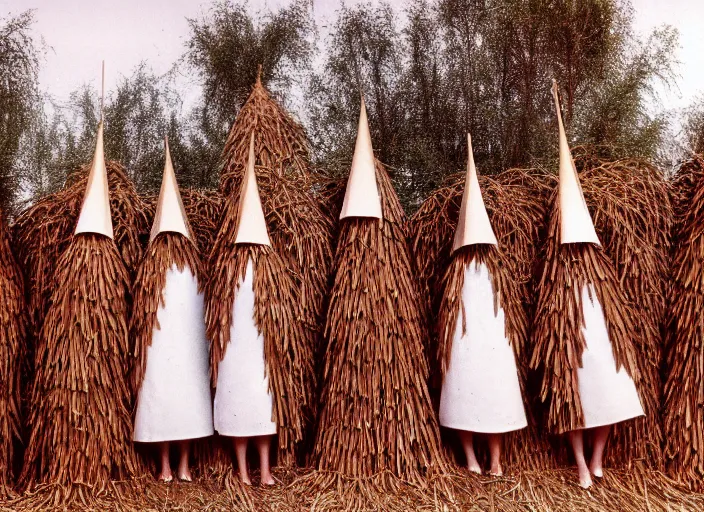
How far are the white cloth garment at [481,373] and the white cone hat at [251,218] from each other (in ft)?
3.18

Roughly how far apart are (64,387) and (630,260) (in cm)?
269

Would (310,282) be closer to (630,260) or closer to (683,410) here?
(630,260)

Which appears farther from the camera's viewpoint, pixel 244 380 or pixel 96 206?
pixel 96 206

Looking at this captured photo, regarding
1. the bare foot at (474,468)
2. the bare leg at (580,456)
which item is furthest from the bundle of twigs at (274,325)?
the bare leg at (580,456)

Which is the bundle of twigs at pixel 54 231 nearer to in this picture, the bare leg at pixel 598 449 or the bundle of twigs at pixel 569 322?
the bundle of twigs at pixel 569 322

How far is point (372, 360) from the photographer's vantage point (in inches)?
99.1

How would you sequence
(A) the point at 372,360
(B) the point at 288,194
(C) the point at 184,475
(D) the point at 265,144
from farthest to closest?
1. (D) the point at 265,144
2. (B) the point at 288,194
3. (C) the point at 184,475
4. (A) the point at 372,360

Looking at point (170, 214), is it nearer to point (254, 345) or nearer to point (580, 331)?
point (254, 345)

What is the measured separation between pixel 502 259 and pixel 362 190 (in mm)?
750

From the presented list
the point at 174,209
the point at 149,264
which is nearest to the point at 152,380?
the point at 149,264

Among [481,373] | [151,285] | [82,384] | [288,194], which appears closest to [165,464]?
[82,384]

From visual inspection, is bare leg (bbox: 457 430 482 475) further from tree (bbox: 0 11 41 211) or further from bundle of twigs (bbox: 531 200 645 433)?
tree (bbox: 0 11 41 211)

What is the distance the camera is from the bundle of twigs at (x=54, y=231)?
2.81 meters

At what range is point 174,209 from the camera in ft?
8.79
